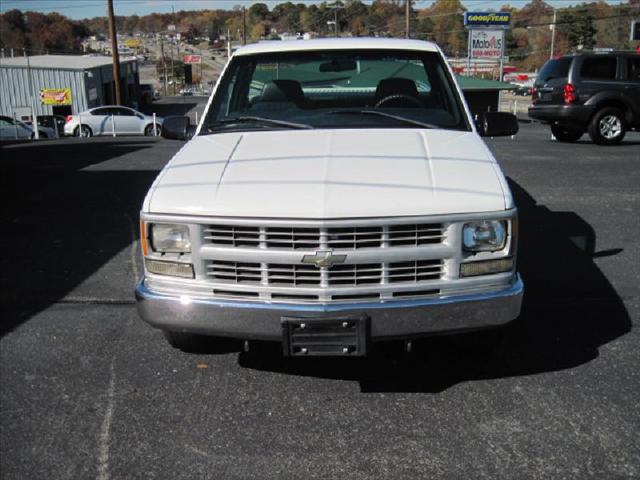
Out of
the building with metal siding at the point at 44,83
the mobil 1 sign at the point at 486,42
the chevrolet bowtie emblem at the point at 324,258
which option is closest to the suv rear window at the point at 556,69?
the chevrolet bowtie emblem at the point at 324,258

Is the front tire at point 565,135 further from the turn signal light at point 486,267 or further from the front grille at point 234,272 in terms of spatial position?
the front grille at point 234,272

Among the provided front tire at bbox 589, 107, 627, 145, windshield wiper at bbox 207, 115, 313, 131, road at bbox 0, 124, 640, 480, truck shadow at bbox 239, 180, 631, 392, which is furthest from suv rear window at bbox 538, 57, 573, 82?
windshield wiper at bbox 207, 115, 313, 131

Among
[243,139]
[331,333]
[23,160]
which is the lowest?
[23,160]

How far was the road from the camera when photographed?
10.2 feet

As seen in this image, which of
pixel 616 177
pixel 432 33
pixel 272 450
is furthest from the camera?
pixel 432 33

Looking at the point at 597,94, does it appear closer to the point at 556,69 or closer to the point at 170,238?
the point at 556,69

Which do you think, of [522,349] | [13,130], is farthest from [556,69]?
[13,130]

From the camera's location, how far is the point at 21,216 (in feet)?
25.7

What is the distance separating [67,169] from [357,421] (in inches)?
373

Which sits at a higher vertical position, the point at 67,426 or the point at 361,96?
the point at 361,96

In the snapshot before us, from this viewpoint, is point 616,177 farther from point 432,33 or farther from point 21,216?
point 432,33

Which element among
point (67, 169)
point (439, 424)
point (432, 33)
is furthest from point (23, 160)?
point (432, 33)

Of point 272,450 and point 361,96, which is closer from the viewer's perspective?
point 272,450

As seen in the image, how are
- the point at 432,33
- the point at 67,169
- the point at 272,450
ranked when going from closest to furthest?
the point at 272,450 → the point at 67,169 → the point at 432,33
